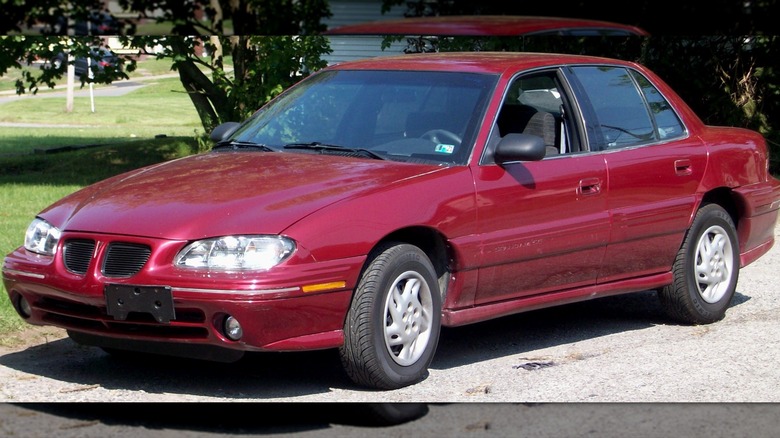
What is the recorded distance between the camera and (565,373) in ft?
21.4

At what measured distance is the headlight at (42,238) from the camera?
6000mm

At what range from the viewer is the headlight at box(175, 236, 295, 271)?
18.1 feet

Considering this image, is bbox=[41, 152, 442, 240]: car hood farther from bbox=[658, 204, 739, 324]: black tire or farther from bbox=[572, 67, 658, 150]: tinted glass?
bbox=[658, 204, 739, 324]: black tire

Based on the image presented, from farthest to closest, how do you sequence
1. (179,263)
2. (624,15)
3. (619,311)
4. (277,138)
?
(624,15)
(619,311)
(277,138)
(179,263)

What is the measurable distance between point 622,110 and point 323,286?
2827 millimetres

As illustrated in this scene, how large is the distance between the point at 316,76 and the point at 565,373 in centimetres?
241

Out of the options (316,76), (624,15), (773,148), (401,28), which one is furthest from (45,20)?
(773,148)

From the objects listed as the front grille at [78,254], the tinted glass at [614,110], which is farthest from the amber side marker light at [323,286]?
the tinted glass at [614,110]

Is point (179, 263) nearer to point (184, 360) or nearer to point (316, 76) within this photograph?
point (184, 360)

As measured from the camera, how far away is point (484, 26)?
414 inches

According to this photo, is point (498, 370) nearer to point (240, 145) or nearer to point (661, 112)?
point (240, 145)

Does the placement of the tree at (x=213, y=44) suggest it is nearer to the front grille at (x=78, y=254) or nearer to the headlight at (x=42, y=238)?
the headlight at (x=42, y=238)

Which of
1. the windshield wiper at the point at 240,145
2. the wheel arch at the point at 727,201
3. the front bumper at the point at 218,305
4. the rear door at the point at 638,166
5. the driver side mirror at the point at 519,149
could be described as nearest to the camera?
the front bumper at the point at 218,305

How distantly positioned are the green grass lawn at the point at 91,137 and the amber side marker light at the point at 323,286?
24.1 ft
